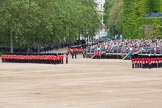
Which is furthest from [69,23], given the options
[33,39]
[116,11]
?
[116,11]

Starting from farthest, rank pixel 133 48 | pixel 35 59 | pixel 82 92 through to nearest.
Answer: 1. pixel 133 48
2. pixel 35 59
3. pixel 82 92

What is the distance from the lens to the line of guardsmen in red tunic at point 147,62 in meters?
47.2

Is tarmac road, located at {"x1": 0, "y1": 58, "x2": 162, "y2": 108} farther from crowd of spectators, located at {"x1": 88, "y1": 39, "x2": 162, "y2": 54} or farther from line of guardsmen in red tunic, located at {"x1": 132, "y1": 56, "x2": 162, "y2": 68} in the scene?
crowd of spectators, located at {"x1": 88, "y1": 39, "x2": 162, "y2": 54}

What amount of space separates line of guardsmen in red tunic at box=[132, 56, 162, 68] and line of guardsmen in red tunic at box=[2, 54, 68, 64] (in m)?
10.5

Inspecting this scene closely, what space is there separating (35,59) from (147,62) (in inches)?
577

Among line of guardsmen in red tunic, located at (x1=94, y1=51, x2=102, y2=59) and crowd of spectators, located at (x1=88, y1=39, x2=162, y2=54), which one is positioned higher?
crowd of spectators, located at (x1=88, y1=39, x2=162, y2=54)

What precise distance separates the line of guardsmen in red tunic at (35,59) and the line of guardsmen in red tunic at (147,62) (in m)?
10.5

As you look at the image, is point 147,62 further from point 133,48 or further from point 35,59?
point 133,48

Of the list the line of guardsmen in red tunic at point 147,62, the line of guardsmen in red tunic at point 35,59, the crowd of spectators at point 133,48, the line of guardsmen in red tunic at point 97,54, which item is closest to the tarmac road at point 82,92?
the line of guardsmen in red tunic at point 147,62

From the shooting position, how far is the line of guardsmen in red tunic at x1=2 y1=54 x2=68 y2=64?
56.5m

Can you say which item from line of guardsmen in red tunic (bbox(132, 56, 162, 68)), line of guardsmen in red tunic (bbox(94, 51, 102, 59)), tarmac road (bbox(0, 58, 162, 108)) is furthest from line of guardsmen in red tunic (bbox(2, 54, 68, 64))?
tarmac road (bbox(0, 58, 162, 108))

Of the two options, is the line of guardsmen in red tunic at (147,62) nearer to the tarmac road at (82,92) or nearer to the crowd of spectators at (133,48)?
the tarmac road at (82,92)

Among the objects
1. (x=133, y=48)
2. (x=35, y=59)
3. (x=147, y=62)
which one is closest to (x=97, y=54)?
(x=133, y=48)

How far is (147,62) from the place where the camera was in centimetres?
4728
